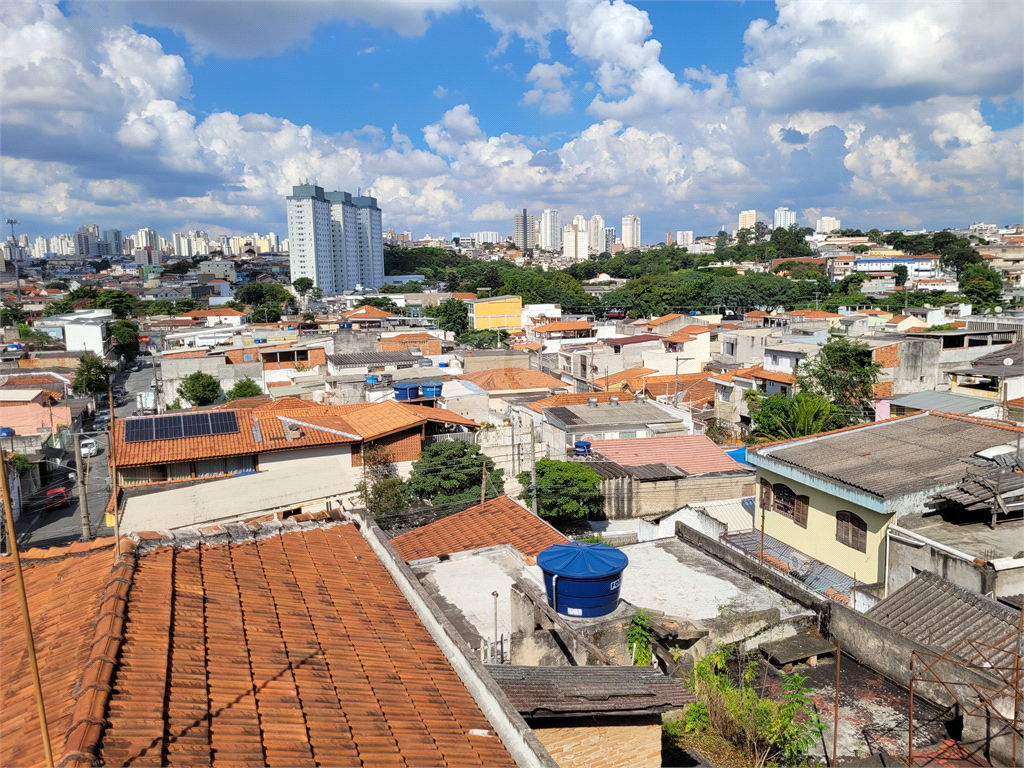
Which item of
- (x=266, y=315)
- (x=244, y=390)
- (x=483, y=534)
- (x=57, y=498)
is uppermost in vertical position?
(x=266, y=315)

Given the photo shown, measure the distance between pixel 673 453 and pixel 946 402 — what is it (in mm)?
10068

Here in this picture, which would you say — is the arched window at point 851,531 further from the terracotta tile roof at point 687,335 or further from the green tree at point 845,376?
the terracotta tile roof at point 687,335

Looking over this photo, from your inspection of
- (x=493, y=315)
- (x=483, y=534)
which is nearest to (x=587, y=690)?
(x=483, y=534)

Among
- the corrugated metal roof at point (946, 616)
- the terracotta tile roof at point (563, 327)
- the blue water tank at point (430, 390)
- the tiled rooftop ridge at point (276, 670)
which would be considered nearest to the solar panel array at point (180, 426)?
the blue water tank at point (430, 390)

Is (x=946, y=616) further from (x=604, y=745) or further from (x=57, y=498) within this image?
(x=57, y=498)

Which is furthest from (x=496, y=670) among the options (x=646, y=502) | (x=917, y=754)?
(x=646, y=502)

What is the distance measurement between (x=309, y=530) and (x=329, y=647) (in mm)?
2941

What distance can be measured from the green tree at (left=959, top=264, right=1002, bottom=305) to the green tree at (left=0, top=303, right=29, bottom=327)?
9695 centimetres

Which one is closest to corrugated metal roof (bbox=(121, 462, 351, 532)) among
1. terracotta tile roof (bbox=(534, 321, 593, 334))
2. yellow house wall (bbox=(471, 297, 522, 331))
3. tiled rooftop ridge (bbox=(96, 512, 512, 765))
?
tiled rooftop ridge (bbox=(96, 512, 512, 765))

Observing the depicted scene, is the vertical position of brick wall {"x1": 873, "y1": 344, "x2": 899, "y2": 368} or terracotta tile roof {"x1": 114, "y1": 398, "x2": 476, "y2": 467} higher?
brick wall {"x1": 873, "y1": 344, "x2": 899, "y2": 368}

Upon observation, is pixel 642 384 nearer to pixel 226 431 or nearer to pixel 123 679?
pixel 226 431

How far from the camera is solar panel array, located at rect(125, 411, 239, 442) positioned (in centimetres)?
1908

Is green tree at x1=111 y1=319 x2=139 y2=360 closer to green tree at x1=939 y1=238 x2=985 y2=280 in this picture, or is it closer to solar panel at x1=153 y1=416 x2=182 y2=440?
solar panel at x1=153 y1=416 x2=182 y2=440

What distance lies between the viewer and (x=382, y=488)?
19734 millimetres
